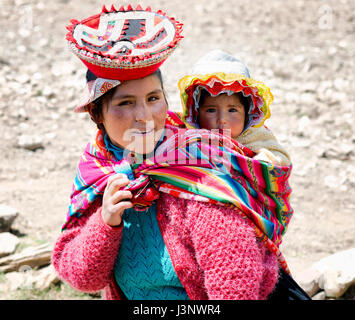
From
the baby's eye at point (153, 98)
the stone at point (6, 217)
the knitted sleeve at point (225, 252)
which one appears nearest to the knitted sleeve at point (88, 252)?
the knitted sleeve at point (225, 252)

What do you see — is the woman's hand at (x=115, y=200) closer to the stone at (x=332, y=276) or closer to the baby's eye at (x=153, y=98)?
the baby's eye at (x=153, y=98)

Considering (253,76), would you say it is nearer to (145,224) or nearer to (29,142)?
(29,142)

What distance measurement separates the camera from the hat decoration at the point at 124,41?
5.49 feet

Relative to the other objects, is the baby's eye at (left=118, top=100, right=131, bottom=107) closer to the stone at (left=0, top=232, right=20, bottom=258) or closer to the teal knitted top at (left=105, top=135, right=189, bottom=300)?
the teal knitted top at (left=105, top=135, right=189, bottom=300)

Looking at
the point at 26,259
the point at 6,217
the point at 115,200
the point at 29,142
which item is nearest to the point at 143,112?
the point at 115,200

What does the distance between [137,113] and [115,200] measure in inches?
12.2

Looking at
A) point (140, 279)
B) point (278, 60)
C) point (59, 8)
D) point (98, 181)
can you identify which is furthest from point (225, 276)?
point (59, 8)

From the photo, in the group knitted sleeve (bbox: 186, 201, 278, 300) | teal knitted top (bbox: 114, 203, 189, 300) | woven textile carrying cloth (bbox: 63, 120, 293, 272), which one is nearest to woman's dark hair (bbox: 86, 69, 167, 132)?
woven textile carrying cloth (bbox: 63, 120, 293, 272)

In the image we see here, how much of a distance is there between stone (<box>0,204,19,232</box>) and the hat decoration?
263cm

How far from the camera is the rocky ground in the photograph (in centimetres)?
446

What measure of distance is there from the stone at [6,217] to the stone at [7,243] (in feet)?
0.21

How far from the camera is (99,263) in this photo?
180 centimetres

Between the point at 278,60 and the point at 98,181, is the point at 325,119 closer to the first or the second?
the point at 278,60

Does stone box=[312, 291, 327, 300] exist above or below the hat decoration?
below
